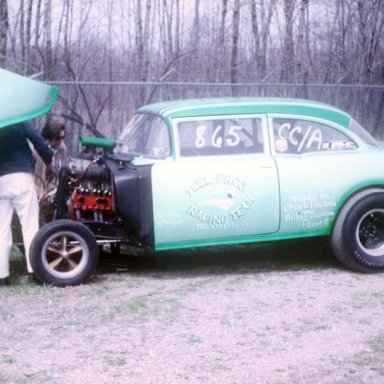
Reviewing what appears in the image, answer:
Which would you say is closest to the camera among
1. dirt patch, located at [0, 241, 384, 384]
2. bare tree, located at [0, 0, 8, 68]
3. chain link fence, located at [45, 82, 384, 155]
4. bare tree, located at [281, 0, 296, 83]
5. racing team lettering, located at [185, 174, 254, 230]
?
dirt patch, located at [0, 241, 384, 384]

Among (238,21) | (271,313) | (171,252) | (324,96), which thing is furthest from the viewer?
(238,21)

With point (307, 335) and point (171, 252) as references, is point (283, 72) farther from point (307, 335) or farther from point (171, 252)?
point (307, 335)

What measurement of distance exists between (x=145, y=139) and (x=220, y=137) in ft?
2.38

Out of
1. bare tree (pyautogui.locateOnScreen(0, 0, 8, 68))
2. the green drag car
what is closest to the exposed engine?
the green drag car

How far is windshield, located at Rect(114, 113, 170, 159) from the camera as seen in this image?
7.39m

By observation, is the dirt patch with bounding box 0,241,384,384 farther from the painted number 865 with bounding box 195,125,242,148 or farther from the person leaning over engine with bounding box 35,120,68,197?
the painted number 865 with bounding box 195,125,242,148

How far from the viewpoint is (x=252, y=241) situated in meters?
7.41

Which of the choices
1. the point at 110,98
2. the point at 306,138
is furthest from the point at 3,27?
the point at 306,138

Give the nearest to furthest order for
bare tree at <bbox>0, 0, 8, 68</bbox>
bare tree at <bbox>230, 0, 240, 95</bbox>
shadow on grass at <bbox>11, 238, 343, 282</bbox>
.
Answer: shadow on grass at <bbox>11, 238, 343, 282</bbox>, bare tree at <bbox>0, 0, 8, 68</bbox>, bare tree at <bbox>230, 0, 240, 95</bbox>

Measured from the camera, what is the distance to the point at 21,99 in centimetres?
691

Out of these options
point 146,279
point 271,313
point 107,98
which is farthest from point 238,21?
point 271,313

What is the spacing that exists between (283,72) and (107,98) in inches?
251

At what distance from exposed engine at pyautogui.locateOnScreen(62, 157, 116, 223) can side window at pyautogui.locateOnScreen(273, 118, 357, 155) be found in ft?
5.41

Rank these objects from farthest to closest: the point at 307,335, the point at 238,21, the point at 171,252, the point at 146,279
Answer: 1. the point at 238,21
2. the point at 171,252
3. the point at 146,279
4. the point at 307,335
